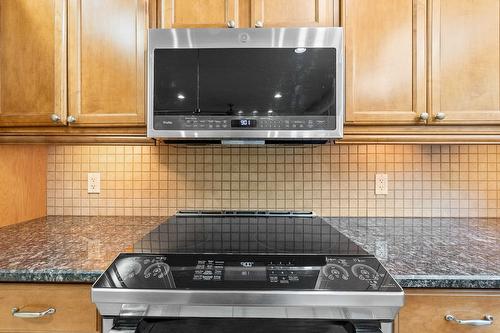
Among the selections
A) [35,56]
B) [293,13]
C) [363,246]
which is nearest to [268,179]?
[363,246]

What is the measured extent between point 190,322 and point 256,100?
80 centimetres

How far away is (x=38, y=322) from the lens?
953 millimetres

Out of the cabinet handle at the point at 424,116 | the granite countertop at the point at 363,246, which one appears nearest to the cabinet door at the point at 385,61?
the cabinet handle at the point at 424,116

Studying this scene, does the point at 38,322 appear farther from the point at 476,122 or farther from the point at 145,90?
the point at 476,122

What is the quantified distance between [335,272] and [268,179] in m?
0.85

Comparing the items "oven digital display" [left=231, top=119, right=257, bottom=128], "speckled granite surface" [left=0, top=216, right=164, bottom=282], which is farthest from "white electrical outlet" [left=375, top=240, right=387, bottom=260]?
"speckled granite surface" [left=0, top=216, right=164, bottom=282]

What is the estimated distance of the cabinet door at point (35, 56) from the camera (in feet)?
4.53

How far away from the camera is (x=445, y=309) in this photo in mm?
904

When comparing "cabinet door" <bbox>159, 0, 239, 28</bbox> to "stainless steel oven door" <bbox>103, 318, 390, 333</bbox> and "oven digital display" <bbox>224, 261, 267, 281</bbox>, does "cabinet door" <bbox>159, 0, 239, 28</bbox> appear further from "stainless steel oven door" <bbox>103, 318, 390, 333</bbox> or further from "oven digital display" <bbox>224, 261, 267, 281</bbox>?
"stainless steel oven door" <bbox>103, 318, 390, 333</bbox>

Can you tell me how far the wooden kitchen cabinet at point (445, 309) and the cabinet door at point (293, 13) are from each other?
1.05m

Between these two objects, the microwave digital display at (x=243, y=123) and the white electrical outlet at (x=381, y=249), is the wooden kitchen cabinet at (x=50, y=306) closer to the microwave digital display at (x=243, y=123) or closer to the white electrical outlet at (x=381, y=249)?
the microwave digital display at (x=243, y=123)

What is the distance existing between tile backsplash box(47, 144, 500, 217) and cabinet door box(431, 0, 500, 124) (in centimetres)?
36

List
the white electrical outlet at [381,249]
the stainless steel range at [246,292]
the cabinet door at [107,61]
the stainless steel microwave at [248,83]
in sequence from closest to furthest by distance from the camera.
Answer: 1. the stainless steel range at [246,292]
2. the white electrical outlet at [381,249]
3. the stainless steel microwave at [248,83]
4. the cabinet door at [107,61]

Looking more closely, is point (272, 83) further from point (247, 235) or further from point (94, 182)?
point (94, 182)
